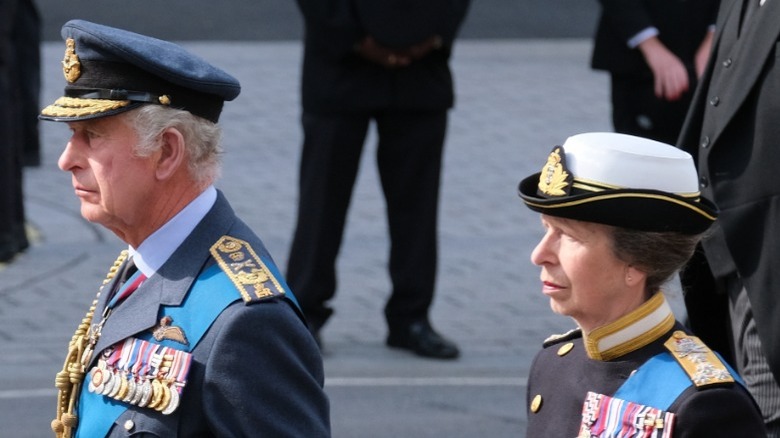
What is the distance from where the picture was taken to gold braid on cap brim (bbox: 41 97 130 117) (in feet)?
9.80

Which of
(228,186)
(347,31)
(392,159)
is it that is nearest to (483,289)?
(392,159)

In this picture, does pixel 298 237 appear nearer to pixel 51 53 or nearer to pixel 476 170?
pixel 476 170

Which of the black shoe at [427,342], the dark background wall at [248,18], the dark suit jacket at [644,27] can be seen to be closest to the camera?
the dark suit jacket at [644,27]

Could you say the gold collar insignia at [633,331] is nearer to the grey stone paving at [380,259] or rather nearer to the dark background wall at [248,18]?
the grey stone paving at [380,259]

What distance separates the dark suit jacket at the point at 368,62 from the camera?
6.53m

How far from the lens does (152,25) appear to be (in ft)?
54.2

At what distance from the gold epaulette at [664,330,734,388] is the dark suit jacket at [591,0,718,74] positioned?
351 centimetres

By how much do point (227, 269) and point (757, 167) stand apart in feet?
5.42

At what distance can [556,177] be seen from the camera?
313cm

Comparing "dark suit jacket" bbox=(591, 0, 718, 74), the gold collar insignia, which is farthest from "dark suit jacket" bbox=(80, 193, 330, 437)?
"dark suit jacket" bbox=(591, 0, 718, 74)

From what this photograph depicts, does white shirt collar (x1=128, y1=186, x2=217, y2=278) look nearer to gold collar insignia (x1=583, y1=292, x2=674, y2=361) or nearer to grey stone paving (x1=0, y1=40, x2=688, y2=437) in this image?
gold collar insignia (x1=583, y1=292, x2=674, y2=361)

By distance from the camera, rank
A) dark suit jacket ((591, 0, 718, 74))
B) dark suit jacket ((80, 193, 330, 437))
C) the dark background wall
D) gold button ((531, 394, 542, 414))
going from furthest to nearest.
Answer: the dark background wall < dark suit jacket ((591, 0, 718, 74)) < gold button ((531, 394, 542, 414)) < dark suit jacket ((80, 193, 330, 437))

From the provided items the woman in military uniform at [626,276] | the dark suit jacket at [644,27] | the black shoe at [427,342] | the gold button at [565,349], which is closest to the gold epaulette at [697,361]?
the woman in military uniform at [626,276]

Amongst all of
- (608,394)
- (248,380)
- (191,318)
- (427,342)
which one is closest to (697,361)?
(608,394)
